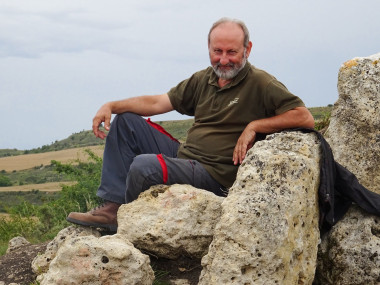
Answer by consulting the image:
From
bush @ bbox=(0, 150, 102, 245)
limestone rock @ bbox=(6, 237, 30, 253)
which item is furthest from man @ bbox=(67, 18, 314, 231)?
bush @ bbox=(0, 150, 102, 245)

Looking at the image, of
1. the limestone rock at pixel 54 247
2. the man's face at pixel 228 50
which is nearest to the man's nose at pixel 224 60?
the man's face at pixel 228 50

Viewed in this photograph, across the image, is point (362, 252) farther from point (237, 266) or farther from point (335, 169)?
point (237, 266)

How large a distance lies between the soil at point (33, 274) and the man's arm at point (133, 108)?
1846 millimetres

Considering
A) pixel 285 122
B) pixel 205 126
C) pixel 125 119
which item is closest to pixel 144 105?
pixel 125 119

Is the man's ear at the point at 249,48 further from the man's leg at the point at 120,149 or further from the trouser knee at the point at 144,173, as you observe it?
the trouser knee at the point at 144,173

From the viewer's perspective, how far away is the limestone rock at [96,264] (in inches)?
253

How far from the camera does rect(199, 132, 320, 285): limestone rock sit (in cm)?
581

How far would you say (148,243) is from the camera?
7.23m

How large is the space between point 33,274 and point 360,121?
473 cm

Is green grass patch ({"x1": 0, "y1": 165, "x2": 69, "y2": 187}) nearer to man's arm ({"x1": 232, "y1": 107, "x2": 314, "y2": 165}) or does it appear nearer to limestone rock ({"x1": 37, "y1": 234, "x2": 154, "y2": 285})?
man's arm ({"x1": 232, "y1": 107, "x2": 314, "y2": 165})

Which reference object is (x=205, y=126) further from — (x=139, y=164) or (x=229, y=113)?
(x=139, y=164)

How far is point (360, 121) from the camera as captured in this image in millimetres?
7988

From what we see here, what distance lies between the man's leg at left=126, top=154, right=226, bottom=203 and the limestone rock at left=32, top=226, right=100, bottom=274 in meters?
1.09

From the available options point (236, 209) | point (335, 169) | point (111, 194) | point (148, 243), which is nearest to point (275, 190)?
point (236, 209)
